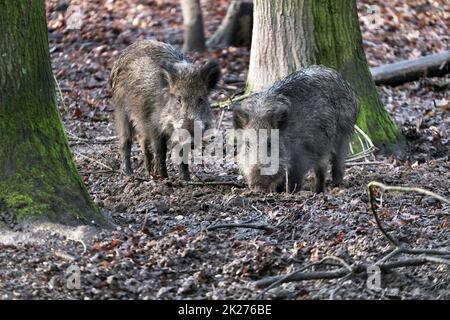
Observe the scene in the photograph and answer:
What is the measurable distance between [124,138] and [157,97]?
65 centimetres

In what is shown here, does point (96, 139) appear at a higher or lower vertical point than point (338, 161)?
higher

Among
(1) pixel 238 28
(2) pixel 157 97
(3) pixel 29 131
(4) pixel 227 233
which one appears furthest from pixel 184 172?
(1) pixel 238 28

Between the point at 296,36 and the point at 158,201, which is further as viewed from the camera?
the point at 296,36

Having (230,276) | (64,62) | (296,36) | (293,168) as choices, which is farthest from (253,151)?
(64,62)

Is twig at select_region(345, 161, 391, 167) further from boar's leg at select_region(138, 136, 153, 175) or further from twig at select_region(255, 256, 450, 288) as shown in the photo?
twig at select_region(255, 256, 450, 288)

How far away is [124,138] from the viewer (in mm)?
9094

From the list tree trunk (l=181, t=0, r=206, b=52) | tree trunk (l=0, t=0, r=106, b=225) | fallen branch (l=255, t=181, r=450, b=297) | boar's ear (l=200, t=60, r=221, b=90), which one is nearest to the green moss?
tree trunk (l=0, t=0, r=106, b=225)

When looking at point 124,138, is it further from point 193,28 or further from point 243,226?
point 193,28

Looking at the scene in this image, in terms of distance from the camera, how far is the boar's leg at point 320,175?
8.16 m

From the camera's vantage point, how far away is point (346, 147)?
8.38m

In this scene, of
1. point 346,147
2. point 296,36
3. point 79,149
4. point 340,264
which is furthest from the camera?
point 79,149

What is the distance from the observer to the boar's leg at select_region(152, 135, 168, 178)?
866 cm

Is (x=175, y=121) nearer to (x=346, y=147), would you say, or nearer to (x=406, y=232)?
(x=346, y=147)
